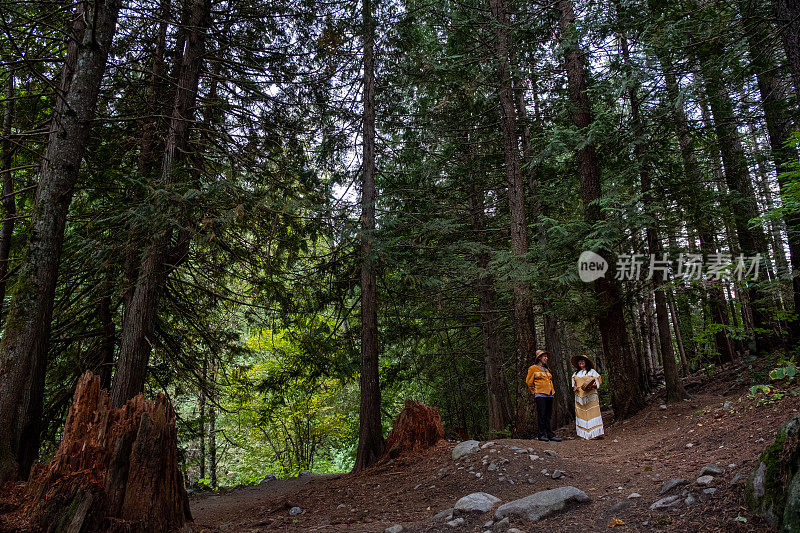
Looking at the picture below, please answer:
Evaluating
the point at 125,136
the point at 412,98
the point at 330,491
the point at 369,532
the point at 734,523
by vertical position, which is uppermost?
the point at 412,98

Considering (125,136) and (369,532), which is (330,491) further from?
(125,136)

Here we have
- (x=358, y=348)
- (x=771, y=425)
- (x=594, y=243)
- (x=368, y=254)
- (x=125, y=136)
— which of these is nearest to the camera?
(x=771, y=425)

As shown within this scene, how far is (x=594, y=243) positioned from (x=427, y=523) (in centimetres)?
630

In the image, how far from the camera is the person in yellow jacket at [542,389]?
30.3 feet

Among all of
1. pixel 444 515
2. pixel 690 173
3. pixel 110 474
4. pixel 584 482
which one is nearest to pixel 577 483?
pixel 584 482

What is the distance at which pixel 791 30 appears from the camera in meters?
6.36

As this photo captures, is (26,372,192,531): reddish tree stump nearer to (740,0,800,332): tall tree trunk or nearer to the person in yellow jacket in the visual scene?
the person in yellow jacket

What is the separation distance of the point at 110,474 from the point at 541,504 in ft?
14.8

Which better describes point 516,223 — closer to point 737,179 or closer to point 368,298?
point 368,298

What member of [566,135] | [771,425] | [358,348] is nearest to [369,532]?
[771,425]

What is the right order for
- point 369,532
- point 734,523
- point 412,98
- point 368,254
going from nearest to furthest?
point 734,523
point 369,532
point 368,254
point 412,98

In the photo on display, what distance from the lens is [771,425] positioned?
17.2ft

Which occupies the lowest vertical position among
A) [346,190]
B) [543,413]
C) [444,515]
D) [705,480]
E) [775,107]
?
[444,515]

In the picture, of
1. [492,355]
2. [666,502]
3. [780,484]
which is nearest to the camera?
[780,484]
